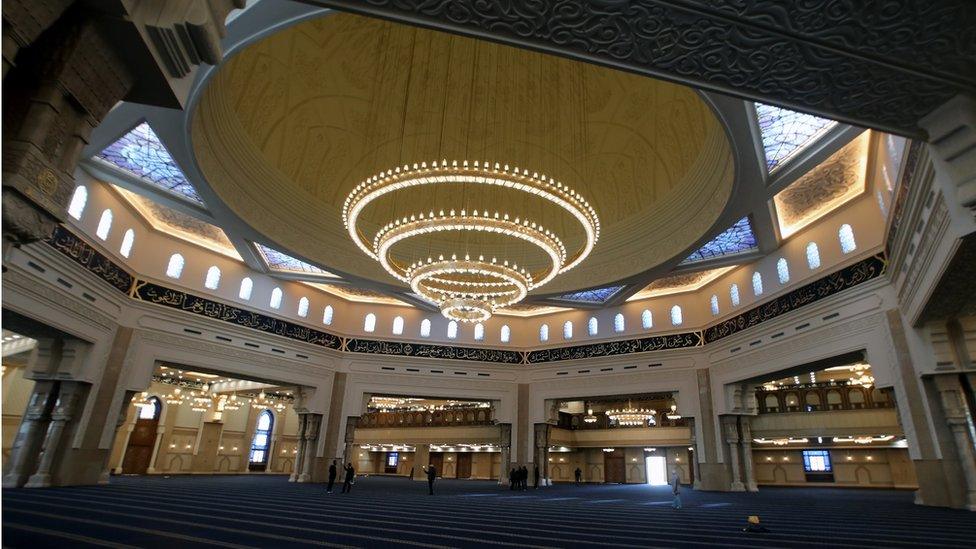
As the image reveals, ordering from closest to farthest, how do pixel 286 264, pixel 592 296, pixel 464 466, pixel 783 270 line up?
1. pixel 783 270
2. pixel 286 264
3. pixel 592 296
4. pixel 464 466

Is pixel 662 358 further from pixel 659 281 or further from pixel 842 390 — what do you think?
pixel 842 390

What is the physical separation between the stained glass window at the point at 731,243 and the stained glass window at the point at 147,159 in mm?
8947

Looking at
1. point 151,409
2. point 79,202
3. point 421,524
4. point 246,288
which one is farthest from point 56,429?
point 151,409

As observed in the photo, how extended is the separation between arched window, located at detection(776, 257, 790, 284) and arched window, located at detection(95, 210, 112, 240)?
11.8 metres

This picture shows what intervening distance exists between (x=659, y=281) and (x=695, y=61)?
975 cm

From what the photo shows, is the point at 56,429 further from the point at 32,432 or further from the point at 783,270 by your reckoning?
the point at 783,270

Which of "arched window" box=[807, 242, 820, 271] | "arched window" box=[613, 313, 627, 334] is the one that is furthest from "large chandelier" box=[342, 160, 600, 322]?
"arched window" box=[807, 242, 820, 271]

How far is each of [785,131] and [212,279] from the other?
423 inches

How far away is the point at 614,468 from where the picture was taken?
62.6 feet

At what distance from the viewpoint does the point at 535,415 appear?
13805 mm

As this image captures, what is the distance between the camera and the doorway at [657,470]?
18.3 m

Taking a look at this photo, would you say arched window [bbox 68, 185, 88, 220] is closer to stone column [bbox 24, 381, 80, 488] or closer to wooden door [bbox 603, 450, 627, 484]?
stone column [bbox 24, 381, 80, 488]

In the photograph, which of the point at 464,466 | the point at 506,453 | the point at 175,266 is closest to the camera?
the point at 175,266

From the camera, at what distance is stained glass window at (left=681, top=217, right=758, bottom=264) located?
9.63 m
